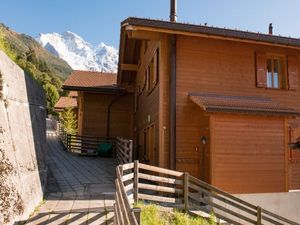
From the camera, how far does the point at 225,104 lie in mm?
10273

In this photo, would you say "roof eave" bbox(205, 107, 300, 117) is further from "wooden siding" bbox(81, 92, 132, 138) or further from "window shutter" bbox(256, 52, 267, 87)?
"wooden siding" bbox(81, 92, 132, 138)

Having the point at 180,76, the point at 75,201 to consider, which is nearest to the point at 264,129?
the point at 180,76

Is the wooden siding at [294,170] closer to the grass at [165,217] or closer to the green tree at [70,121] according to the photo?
the grass at [165,217]

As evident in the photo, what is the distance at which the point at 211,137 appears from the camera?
32.1ft

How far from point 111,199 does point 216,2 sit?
11.3 metres

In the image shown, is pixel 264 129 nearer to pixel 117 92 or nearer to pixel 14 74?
pixel 14 74

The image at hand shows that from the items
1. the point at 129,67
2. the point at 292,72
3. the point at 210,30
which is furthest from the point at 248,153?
the point at 129,67

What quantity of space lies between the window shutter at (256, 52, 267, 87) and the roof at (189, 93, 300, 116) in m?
0.65

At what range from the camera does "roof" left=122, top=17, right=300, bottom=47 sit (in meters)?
10.2

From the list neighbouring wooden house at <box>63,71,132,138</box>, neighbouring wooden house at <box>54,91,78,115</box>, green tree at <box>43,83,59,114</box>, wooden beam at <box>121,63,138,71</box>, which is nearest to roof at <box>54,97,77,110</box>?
neighbouring wooden house at <box>54,91,78,115</box>

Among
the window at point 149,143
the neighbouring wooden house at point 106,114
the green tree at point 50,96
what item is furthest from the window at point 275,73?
the green tree at point 50,96

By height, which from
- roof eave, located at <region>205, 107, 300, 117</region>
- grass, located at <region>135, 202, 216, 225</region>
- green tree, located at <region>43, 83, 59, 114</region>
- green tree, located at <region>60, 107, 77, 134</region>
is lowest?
grass, located at <region>135, 202, 216, 225</region>

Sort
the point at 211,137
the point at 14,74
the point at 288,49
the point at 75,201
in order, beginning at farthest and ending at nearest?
1. the point at 288,49
2. the point at 211,137
3. the point at 75,201
4. the point at 14,74

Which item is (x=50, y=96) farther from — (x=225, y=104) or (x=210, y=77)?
(x=225, y=104)
